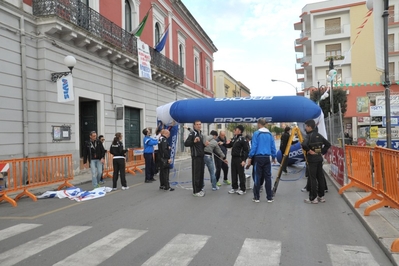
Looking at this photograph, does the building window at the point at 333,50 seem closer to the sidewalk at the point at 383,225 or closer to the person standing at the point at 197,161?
the person standing at the point at 197,161

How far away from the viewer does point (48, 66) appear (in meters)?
11.7

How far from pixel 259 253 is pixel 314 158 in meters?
3.63

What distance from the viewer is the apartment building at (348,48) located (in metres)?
36.3

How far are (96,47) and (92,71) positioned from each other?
108cm

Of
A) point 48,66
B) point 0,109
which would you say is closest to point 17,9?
point 48,66

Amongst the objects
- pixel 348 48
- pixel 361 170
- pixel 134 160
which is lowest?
pixel 134 160

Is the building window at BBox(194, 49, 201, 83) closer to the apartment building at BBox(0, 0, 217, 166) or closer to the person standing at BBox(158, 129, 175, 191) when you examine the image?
the apartment building at BBox(0, 0, 217, 166)

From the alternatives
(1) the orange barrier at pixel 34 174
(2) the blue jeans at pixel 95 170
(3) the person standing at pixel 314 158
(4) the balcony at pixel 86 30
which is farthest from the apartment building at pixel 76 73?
(3) the person standing at pixel 314 158

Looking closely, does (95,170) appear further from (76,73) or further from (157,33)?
(157,33)

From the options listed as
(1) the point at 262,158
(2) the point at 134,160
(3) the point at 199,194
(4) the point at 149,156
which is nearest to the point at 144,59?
(2) the point at 134,160

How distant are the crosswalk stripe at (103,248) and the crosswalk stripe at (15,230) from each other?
5.36 feet

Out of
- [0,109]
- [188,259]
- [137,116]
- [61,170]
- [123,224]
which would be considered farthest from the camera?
[137,116]

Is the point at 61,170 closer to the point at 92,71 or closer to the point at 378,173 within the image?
the point at 92,71

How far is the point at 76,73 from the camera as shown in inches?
Answer: 521
